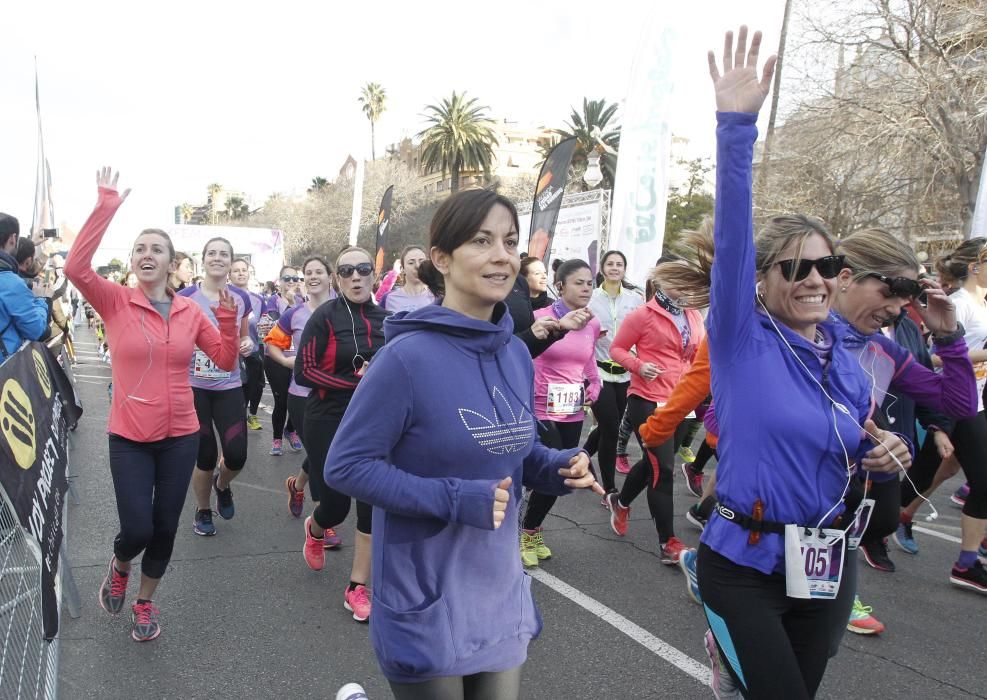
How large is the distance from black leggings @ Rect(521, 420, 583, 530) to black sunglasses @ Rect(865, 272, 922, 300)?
7.62 ft

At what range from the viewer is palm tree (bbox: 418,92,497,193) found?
4991 centimetres

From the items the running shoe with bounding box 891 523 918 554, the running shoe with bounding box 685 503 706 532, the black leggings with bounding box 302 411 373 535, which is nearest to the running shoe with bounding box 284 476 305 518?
the black leggings with bounding box 302 411 373 535

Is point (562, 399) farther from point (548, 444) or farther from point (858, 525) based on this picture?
point (858, 525)

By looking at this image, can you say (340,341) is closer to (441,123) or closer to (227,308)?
(227,308)

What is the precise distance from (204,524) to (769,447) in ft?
15.7

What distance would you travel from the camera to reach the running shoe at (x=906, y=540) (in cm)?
552

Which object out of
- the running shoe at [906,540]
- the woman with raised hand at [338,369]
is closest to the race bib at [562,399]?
the woman with raised hand at [338,369]

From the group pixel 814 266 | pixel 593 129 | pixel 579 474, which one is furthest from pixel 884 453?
pixel 593 129

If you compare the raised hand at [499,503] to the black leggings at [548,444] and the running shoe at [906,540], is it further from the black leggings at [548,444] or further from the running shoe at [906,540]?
the running shoe at [906,540]

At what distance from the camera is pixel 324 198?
62.5 meters

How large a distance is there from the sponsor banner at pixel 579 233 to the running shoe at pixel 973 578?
32.1 ft

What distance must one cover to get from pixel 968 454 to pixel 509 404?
158 inches

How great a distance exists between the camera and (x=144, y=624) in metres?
3.90

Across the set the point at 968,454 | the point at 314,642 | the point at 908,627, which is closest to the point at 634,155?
the point at 968,454
